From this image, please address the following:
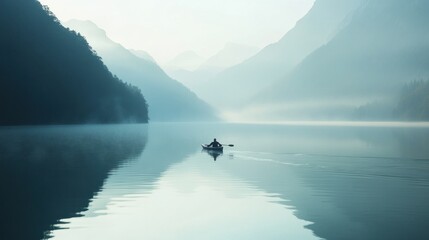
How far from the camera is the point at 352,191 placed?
3866 cm

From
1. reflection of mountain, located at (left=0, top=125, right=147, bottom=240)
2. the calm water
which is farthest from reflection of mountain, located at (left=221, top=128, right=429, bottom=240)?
reflection of mountain, located at (left=0, top=125, right=147, bottom=240)

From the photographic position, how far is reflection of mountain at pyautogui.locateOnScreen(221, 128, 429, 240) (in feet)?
86.2

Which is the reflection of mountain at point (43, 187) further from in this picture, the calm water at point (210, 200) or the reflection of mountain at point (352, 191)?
the reflection of mountain at point (352, 191)

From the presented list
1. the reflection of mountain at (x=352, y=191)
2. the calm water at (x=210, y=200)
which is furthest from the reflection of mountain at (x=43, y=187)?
the reflection of mountain at (x=352, y=191)

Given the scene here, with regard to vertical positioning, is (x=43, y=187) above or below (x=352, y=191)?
below

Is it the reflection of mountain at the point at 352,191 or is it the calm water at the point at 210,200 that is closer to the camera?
the calm water at the point at 210,200

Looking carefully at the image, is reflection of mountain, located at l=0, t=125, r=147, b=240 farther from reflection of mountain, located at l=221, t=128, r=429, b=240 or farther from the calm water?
reflection of mountain, located at l=221, t=128, r=429, b=240

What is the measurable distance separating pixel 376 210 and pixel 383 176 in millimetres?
19132

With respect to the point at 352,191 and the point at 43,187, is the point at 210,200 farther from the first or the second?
the point at 43,187

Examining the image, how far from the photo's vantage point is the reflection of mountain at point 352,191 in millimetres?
26270

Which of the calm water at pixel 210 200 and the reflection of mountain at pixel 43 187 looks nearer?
the calm water at pixel 210 200

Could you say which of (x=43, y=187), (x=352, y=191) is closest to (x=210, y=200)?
(x=352, y=191)

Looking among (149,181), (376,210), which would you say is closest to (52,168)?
(149,181)

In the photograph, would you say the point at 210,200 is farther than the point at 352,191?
No
